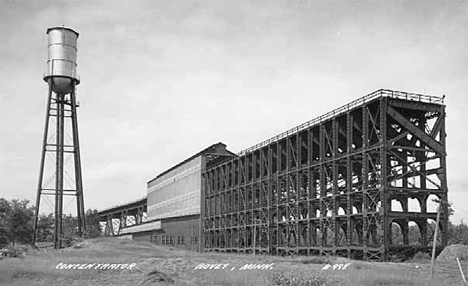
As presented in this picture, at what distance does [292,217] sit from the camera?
55.5 metres

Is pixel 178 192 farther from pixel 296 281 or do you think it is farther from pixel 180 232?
pixel 296 281

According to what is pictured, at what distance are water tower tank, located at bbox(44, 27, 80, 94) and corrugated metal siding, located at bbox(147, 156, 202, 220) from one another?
23.5 m

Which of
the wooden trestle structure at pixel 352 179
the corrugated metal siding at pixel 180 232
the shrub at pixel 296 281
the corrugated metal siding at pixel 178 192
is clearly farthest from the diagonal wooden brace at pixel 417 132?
the corrugated metal siding at pixel 180 232

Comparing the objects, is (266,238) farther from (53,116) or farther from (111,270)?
(111,270)

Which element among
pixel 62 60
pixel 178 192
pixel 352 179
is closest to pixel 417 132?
pixel 352 179

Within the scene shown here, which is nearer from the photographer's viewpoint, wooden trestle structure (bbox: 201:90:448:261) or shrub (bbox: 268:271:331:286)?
shrub (bbox: 268:271:331:286)

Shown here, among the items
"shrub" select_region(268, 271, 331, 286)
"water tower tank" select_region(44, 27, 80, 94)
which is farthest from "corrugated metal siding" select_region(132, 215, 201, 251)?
"shrub" select_region(268, 271, 331, 286)

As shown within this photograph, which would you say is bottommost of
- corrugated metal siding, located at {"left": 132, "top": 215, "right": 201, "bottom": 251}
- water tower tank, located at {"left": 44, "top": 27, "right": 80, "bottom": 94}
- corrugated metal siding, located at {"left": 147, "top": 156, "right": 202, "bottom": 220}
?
corrugated metal siding, located at {"left": 132, "top": 215, "right": 201, "bottom": 251}

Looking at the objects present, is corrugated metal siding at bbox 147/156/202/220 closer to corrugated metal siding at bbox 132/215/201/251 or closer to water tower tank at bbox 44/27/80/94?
corrugated metal siding at bbox 132/215/201/251

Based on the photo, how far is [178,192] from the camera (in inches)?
3585

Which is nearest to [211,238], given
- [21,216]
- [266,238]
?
[266,238]

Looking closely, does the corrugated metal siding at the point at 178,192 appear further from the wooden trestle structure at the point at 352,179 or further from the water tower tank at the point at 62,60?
the water tower tank at the point at 62,60

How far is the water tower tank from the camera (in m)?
67.9

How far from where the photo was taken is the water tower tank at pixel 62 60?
67.9 meters
